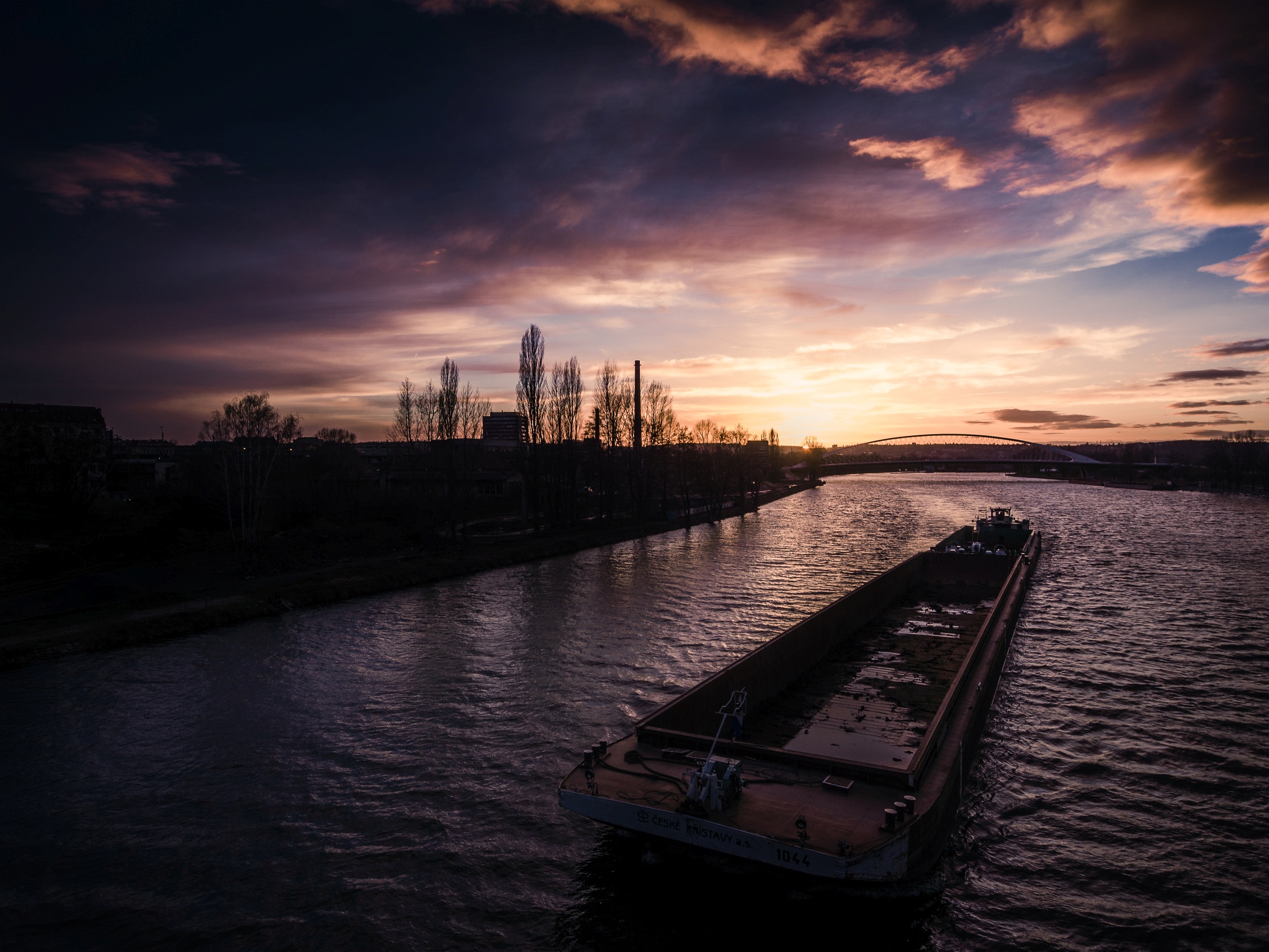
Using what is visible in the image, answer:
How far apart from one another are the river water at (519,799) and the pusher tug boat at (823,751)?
3.25 ft

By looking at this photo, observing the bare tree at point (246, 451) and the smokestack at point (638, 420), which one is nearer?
Answer: the bare tree at point (246, 451)

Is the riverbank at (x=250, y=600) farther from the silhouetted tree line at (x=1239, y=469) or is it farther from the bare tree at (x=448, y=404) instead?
the silhouetted tree line at (x=1239, y=469)

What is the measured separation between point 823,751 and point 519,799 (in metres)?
5.86

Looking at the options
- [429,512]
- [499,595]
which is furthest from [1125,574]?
[429,512]

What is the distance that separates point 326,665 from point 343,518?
3416cm

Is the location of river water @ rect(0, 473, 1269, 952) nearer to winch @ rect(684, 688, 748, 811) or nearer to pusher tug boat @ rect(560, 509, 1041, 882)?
pusher tug boat @ rect(560, 509, 1041, 882)

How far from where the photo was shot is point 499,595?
3144 cm

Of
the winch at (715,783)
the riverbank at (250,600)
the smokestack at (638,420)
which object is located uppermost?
the smokestack at (638,420)

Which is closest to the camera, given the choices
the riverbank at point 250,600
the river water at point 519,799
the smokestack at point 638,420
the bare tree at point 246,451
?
the river water at point 519,799

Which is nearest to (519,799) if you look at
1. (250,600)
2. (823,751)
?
(823,751)

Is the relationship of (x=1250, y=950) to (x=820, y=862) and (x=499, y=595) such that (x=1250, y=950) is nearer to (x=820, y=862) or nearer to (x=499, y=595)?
(x=820, y=862)

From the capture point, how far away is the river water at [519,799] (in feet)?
28.4

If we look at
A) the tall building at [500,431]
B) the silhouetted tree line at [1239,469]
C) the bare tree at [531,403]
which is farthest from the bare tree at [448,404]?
the silhouetted tree line at [1239,469]

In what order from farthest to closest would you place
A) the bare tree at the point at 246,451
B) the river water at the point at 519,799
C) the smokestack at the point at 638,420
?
the smokestack at the point at 638,420 < the bare tree at the point at 246,451 < the river water at the point at 519,799
